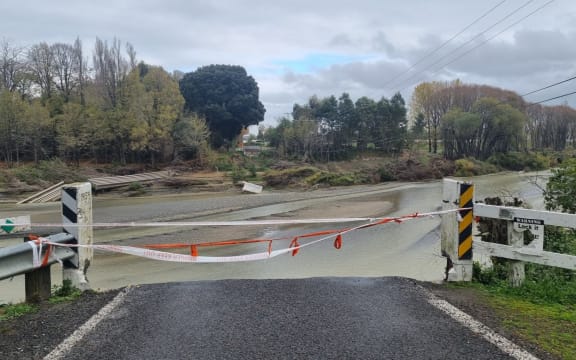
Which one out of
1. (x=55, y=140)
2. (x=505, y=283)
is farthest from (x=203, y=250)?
(x=55, y=140)

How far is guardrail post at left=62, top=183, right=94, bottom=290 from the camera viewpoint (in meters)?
5.48

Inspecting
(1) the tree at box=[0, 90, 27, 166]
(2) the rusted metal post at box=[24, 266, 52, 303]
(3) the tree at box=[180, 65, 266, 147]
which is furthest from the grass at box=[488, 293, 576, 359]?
(3) the tree at box=[180, 65, 266, 147]

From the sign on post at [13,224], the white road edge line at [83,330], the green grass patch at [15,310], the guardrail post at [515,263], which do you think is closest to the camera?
the white road edge line at [83,330]

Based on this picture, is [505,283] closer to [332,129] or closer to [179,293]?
[179,293]

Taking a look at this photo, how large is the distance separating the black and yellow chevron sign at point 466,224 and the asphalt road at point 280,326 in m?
0.83

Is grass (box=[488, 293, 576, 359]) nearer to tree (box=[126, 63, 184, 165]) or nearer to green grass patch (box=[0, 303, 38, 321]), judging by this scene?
green grass patch (box=[0, 303, 38, 321])

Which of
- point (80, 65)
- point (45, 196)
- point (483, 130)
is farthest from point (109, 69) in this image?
point (483, 130)

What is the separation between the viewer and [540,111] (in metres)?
88.9

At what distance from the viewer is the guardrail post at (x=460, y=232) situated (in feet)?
19.8

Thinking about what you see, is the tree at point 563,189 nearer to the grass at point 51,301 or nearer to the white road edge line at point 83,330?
the white road edge line at point 83,330

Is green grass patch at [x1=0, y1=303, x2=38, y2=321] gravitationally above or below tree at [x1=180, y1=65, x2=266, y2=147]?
below

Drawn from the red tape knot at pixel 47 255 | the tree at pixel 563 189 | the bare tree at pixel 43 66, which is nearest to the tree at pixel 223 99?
the bare tree at pixel 43 66

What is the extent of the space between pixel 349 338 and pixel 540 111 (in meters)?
98.6

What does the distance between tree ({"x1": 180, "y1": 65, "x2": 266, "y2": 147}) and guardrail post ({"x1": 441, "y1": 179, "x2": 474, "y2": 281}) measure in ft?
171
